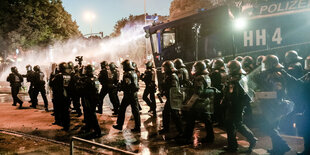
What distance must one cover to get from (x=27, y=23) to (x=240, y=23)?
2619cm

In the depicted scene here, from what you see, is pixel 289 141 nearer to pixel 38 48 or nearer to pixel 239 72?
pixel 239 72

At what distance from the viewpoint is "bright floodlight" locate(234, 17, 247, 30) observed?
929 cm

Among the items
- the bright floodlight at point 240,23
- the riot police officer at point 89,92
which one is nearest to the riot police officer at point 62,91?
the riot police officer at point 89,92

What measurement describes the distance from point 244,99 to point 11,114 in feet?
29.7

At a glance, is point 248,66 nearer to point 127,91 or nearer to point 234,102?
point 234,102

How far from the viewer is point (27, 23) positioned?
93.3 feet

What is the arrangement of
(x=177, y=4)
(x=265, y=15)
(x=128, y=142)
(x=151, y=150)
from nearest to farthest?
1. (x=151, y=150)
2. (x=128, y=142)
3. (x=265, y=15)
4. (x=177, y=4)

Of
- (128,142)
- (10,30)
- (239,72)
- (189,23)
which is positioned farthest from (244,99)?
(10,30)

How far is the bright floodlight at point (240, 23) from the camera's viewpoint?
929cm

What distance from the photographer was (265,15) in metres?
8.93

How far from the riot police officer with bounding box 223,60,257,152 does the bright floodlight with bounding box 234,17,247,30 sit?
5017 mm

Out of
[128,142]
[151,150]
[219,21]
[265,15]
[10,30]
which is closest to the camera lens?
[151,150]

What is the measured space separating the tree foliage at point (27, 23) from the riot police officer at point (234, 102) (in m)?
28.4

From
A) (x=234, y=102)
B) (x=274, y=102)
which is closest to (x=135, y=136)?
(x=234, y=102)
